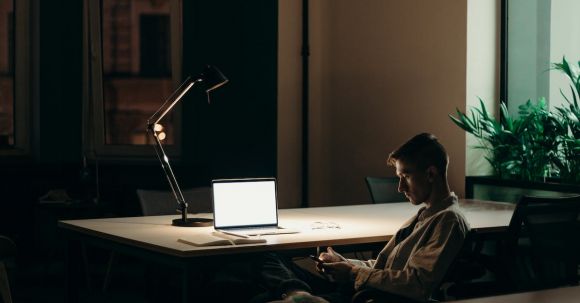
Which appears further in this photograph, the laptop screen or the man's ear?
the laptop screen

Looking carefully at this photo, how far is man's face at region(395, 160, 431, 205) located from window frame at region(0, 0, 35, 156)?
188 inches

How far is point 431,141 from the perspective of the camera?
3062 mm

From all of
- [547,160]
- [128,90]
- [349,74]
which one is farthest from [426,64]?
[128,90]

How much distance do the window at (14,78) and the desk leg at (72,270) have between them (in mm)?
3290

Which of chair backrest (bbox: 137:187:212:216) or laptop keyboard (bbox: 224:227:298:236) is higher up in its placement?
chair backrest (bbox: 137:187:212:216)

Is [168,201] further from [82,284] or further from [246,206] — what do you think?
[82,284]

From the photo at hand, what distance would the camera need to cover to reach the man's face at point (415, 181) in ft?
10.0

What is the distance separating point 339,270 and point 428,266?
38 centimetres

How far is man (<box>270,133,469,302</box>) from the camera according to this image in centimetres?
292

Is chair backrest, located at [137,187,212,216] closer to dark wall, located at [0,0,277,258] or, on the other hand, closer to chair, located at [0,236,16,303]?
chair, located at [0,236,16,303]

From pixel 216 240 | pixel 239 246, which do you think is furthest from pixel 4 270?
pixel 239 246

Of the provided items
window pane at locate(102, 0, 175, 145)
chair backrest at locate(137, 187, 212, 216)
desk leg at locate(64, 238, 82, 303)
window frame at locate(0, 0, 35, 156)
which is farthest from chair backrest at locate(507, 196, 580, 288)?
window frame at locate(0, 0, 35, 156)

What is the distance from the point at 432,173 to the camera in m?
3.05

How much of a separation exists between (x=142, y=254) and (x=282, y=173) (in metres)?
3.50
